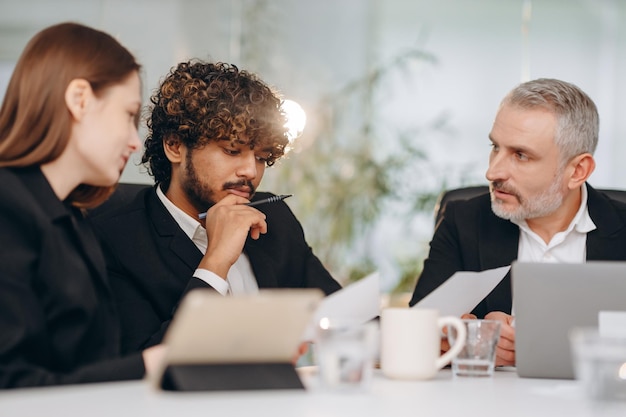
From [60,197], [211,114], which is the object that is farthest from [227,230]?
[60,197]

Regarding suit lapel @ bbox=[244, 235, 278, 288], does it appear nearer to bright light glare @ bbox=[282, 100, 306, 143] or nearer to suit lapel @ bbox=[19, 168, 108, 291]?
bright light glare @ bbox=[282, 100, 306, 143]

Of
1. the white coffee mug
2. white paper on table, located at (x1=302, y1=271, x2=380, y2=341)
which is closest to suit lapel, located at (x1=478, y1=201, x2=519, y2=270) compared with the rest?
white paper on table, located at (x1=302, y1=271, x2=380, y2=341)

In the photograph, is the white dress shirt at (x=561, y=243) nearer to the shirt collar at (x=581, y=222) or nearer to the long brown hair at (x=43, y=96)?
the shirt collar at (x=581, y=222)

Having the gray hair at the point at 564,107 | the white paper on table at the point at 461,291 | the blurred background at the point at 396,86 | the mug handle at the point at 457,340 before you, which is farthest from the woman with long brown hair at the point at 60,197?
the blurred background at the point at 396,86

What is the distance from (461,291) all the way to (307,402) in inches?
26.3

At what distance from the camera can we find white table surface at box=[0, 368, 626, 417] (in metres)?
1.01

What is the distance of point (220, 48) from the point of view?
4.78m

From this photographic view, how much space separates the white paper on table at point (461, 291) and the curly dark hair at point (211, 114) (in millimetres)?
734

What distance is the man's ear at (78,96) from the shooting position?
1494mm

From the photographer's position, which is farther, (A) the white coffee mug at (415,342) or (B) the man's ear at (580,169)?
(B) the man's ear at (580,169)

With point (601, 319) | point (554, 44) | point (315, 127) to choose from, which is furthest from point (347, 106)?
point (601, 319)

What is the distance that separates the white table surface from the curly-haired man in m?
0.69

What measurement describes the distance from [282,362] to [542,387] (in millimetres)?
488

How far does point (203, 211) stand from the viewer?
2240 mm
